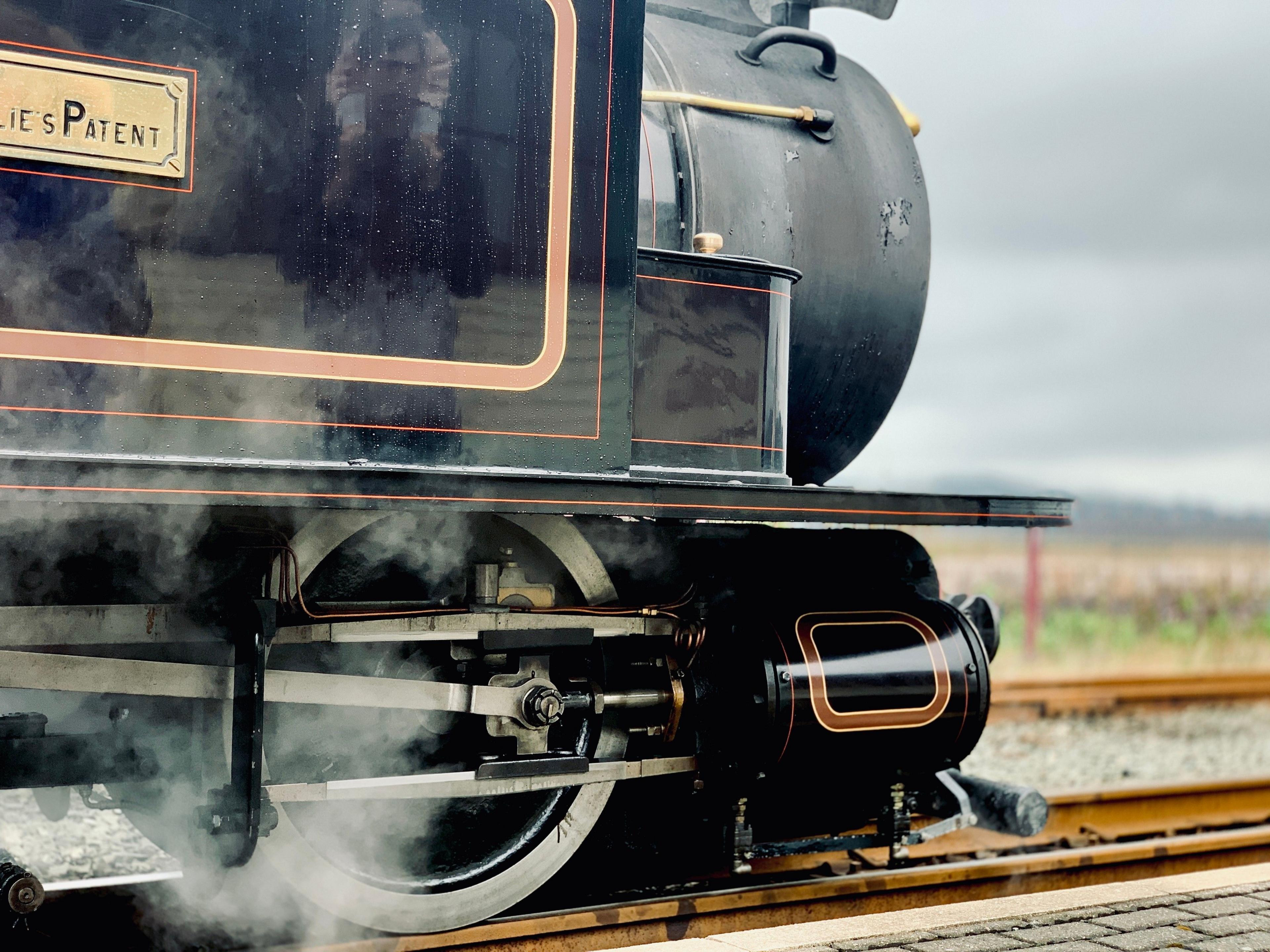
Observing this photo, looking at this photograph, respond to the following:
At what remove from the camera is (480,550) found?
347 centimetres

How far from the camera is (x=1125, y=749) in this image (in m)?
7.36

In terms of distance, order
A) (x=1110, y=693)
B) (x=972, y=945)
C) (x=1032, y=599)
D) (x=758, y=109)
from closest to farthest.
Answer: (x=972, y=945), (x=758, y=109), (x=1110, y=693), (x=1032, y=599)

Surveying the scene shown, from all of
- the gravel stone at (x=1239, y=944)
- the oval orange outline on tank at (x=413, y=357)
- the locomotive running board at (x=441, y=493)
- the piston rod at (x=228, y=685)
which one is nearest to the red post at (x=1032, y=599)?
the locomotive running board at (x=441, y=493)

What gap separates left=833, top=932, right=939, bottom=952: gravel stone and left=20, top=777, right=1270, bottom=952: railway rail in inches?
26.9

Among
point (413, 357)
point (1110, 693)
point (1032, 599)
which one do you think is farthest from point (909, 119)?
point (1032, 599)

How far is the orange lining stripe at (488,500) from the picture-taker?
246 centimetres

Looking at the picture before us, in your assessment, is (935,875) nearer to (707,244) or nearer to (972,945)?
(972,945)

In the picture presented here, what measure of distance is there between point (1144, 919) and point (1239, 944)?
25 centimetres

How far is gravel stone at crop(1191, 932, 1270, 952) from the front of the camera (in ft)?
9.92

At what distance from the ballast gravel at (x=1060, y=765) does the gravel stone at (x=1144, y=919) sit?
2.30 metres

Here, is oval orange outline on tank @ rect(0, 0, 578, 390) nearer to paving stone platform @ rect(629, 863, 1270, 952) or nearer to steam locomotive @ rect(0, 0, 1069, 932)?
steam locomotive @ rect(0, 0, 1069, 932)

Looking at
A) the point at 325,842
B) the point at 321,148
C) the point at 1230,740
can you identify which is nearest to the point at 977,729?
the point at 325,842

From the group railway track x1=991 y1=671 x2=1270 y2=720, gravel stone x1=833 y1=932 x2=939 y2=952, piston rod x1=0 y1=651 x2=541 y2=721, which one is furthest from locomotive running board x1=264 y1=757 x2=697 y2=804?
railway track x1=991 y1=671 x2=1270 y2=720

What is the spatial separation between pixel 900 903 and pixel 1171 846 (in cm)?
119
